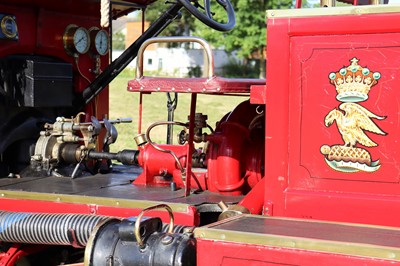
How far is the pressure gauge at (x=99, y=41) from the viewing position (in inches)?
203

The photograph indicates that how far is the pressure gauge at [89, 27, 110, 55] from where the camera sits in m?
5.16

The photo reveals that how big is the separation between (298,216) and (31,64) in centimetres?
219

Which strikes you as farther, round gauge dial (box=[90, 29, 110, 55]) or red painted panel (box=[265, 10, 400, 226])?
round gauge dial (box=[90, 29, 110, 55])

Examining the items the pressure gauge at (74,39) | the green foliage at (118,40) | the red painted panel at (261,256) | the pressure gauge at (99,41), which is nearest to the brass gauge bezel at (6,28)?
the pressure gauge at (74,39)

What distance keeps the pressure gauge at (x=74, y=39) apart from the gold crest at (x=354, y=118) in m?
2.43

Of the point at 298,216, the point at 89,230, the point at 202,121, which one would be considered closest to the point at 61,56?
the point at 202,121

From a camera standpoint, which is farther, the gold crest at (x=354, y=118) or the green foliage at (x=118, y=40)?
the green foliage at (x=118, y=40)

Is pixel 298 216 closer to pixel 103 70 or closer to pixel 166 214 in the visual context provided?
pixel 166 214

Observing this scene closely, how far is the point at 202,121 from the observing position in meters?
4.04

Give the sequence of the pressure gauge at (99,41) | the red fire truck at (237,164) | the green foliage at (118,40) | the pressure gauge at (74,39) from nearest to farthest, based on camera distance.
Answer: the red fire truck at (237,164) → the pressure gauge at (74,39) → the pressure gauge at (99,41) → the green foliage at (118,40)

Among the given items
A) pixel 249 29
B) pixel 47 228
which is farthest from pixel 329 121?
pixel 249 29

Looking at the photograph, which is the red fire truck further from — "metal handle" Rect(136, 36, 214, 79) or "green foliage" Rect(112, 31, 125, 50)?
"green foliage" Rect(112, 31, 125, 50)

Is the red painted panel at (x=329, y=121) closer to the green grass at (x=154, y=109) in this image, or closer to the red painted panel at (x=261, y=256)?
the red painted panel at (x=261, y=256)

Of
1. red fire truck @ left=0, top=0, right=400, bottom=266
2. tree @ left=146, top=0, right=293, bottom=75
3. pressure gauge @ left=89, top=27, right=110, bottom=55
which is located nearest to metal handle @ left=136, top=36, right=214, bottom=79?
red fire truck @ left=0, top=0, right=400, bottom=266
